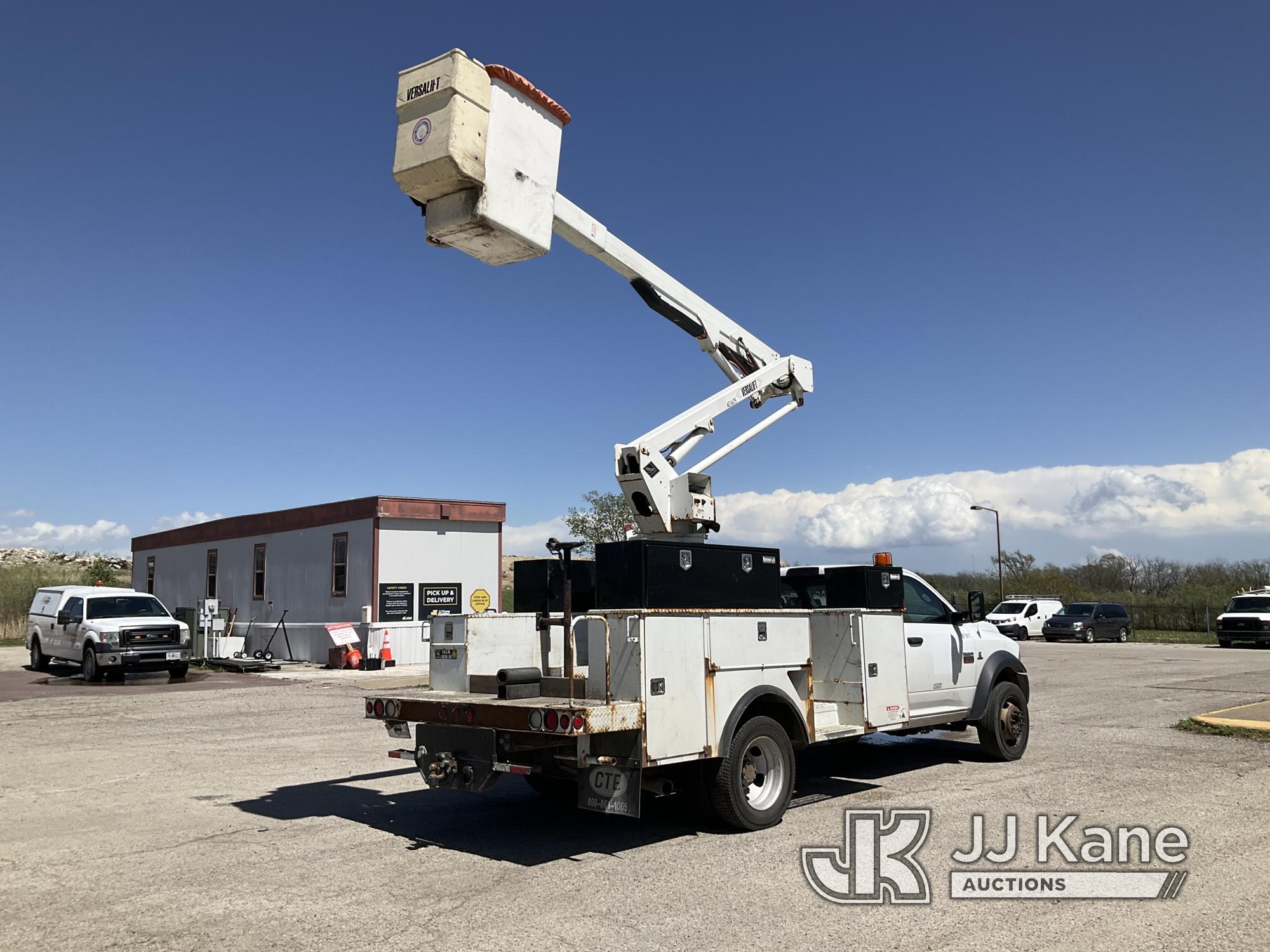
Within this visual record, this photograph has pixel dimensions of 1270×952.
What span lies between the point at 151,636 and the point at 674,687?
18323mm

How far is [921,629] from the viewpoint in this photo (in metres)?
9.30

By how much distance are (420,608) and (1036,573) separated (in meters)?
46.6

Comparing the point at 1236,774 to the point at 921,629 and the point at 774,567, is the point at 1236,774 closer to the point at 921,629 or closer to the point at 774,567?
the point at 921,629

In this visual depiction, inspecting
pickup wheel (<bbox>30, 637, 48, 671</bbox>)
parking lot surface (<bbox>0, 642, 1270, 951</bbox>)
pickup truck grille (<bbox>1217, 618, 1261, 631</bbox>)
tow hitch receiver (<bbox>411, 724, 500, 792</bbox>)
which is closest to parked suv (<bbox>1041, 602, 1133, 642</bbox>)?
pickup truck grille (<bbox>1217, 618, 1261, 631</bbox>)

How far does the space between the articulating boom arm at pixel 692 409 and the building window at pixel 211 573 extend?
26.3 meters

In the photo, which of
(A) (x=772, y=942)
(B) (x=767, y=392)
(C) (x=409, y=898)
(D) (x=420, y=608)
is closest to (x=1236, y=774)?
(B) (x=767, y=392)

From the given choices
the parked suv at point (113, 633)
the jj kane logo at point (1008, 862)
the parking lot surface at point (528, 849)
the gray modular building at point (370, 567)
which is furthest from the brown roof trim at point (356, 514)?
the jj kane logo at point (1008, 862)

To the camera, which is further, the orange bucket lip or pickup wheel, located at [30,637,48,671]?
pickup wheel, located at [30,637,48,671]

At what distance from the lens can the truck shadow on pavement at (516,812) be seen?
6.91m

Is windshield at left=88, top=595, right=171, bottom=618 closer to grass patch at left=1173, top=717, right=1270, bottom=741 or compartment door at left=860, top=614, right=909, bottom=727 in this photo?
compartment door at left=860, top=614, right=909, bottom=727

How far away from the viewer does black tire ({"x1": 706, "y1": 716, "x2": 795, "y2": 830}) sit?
6.82 meters

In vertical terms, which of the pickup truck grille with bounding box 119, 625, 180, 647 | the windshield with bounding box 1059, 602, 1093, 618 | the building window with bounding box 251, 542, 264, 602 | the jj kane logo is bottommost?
the jj kane logo

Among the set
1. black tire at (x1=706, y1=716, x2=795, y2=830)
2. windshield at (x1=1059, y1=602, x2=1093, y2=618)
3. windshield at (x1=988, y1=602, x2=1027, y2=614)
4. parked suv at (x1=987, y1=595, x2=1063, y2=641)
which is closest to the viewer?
black tire at (x1=706, y1=716, x2=795, y2=830)

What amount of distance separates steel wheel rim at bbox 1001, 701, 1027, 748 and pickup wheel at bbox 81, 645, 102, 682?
61.2ft
